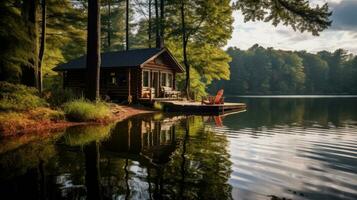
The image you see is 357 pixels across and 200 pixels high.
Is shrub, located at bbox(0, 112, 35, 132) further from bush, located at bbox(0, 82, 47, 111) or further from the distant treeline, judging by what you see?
the distant treeline

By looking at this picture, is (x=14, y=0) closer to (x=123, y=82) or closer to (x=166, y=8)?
(x=123, y=82)

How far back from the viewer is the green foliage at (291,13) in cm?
1252

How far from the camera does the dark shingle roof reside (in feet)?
84.6

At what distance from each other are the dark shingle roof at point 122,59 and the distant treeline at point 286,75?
77.7 meters

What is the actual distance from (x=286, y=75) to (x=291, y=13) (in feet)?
350

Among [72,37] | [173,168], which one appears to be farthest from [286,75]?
[173,168]

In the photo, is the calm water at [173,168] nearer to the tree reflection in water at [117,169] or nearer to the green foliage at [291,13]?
the tree reflection in water at [117,169]

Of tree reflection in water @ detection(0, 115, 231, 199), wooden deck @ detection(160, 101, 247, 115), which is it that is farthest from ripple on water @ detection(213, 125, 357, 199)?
wooden deck @ detection(160, 101, 247, 115)

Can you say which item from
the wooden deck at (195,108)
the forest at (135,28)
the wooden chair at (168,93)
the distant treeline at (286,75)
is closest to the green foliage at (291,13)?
the forest at (135,28)

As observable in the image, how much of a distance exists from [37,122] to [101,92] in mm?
15773

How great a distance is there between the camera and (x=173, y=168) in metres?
6.33

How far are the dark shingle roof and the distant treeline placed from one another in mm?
77669

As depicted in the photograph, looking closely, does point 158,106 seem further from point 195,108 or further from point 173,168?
point 173,168

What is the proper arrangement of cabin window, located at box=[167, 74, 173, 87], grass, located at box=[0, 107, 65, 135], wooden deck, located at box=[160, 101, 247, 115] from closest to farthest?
grass, located at box=[0, 107, 65, 135] → wooden deck, located at box=[160, 101, 247, 115] → cabin window, located at box=[167, 74, 173, 87]
